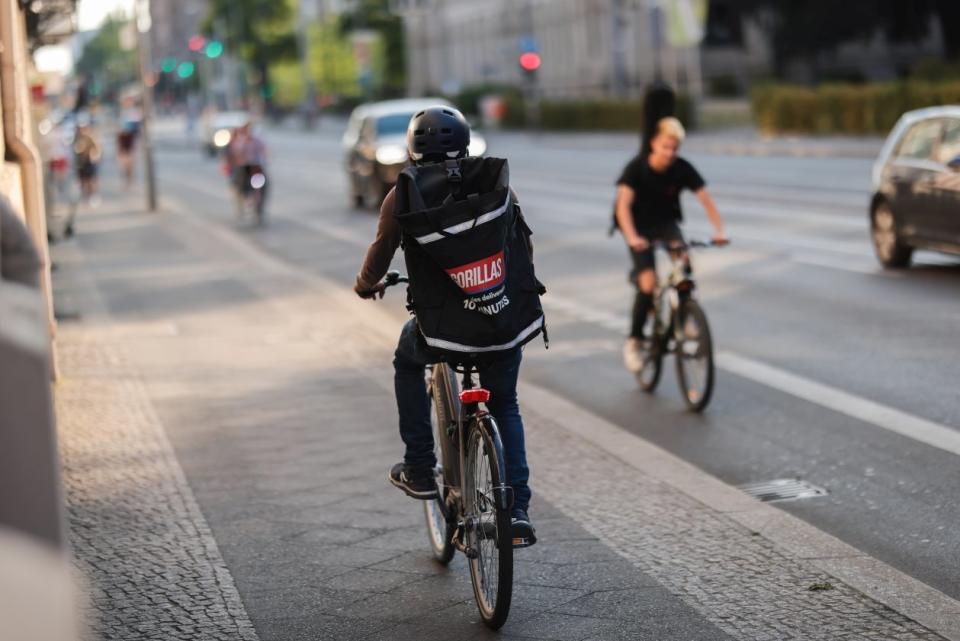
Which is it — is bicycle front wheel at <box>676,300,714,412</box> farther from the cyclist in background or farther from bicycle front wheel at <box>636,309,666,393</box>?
the cyclist in background

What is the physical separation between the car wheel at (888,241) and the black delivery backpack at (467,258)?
37.0 ft

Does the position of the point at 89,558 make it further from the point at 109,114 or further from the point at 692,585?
the point at 109,114

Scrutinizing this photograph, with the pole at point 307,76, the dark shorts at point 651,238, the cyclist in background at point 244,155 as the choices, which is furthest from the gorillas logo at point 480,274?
the pole at point 307,76

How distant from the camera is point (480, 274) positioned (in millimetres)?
5207

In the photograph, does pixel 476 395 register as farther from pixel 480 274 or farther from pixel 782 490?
pixel 782 490

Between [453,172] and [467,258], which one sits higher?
[453,172]

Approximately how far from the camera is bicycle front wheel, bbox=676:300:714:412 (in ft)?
30.9

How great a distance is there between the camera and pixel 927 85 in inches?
1560

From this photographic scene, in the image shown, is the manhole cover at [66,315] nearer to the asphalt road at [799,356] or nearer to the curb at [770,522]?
the asphalt road at [799,356]

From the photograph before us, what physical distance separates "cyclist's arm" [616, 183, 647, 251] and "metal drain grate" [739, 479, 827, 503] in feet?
7.71

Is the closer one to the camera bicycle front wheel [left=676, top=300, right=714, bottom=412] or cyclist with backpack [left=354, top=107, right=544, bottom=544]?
cyclist with backpack [left=354, top=107, right=544, bottom=544]

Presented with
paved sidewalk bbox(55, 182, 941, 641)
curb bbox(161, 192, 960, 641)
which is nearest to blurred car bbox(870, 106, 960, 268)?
paved sidewalk bbox(55, 182, 941, 641)

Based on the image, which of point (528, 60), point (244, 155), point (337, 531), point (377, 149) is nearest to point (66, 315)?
point (337, 531)

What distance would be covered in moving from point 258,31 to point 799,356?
138m
